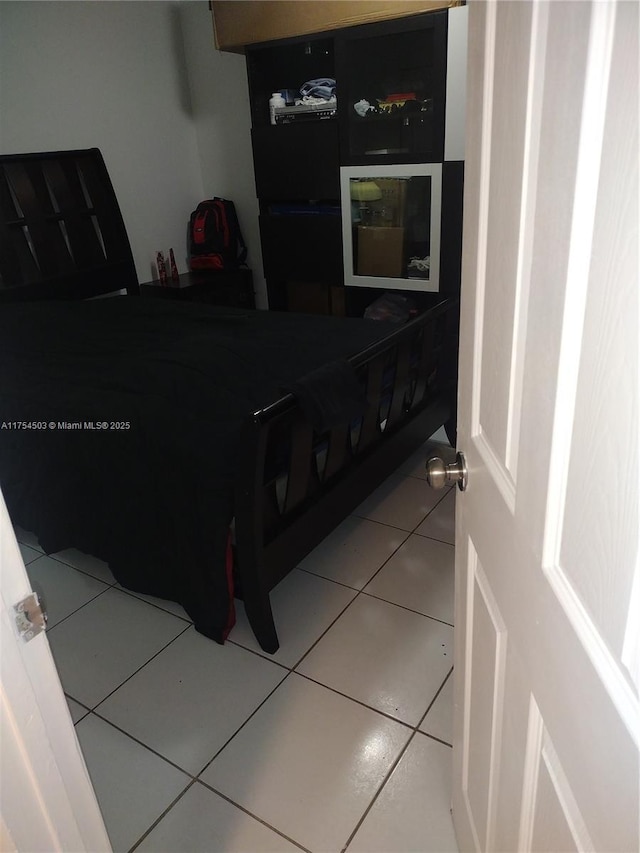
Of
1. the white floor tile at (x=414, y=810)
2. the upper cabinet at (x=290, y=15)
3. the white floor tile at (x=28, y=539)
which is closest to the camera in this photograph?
the white floor tile at (x=414, y=810)

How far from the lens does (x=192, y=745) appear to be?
160 centimetres

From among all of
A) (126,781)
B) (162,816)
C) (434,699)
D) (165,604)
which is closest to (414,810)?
(434,699)

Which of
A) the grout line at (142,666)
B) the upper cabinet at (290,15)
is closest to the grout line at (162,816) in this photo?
the grout line at (142,666)

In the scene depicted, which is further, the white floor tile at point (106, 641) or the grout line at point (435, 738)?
the white floor tile at point (106, 641)

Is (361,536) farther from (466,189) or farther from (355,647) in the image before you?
(466,189)

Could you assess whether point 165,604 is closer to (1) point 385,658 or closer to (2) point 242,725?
(2) point 242,725

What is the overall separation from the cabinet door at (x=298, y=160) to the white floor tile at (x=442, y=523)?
2.02 meters

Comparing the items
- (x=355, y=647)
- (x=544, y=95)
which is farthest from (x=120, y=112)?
(x=544, y=95)

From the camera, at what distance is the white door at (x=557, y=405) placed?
44 centimetres

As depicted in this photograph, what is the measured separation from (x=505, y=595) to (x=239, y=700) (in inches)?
46.9

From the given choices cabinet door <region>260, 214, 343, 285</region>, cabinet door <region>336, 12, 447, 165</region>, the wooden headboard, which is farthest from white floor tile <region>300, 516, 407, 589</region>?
the wooden headboard

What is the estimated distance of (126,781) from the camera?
1.52 metres

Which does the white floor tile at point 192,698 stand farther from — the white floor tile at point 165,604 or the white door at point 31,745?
the white door at point 31,745

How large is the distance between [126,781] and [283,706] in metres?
0.45
